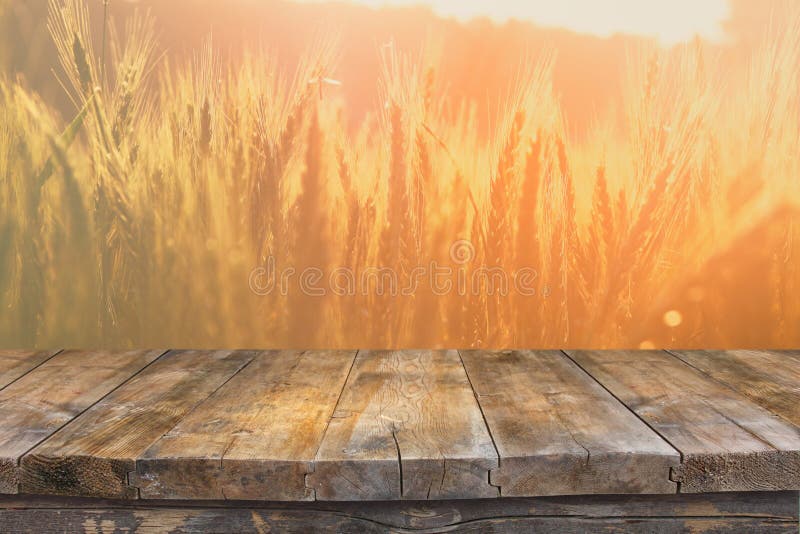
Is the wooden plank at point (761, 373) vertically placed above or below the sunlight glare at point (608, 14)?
below

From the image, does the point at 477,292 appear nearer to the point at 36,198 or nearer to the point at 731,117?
the point at 731,117

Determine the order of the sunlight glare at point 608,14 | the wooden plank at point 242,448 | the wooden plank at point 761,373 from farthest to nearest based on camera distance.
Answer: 1. the sunlight glare at point 608,14
2. the wooden plank at point 761,373
3. the wooden plank at point 242,448

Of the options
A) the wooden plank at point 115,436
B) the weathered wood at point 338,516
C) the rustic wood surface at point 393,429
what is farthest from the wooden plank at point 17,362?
the weathered wood at point 338,516

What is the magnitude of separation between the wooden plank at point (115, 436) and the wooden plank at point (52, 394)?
2 cm

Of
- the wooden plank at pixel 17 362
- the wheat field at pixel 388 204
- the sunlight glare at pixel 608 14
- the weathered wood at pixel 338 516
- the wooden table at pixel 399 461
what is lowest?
the weathered wood at pixel 338 516

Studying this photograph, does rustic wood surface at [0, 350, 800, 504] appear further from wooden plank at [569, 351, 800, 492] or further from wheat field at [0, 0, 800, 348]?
wheat field at [0, 0, 800, 348]

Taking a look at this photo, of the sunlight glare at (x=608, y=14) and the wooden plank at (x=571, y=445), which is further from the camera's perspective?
the sunlight glare at (x=608, y=14)

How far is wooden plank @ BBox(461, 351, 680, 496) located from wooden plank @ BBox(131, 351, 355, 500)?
0.31 meters

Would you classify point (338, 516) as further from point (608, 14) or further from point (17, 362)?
point (608, 14)

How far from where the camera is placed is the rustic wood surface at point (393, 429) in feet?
3.47

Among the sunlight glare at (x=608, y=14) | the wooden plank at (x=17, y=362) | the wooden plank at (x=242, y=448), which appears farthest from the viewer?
the sunlight glare at (x=608, y=14)

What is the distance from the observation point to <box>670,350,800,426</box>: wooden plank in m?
1.35

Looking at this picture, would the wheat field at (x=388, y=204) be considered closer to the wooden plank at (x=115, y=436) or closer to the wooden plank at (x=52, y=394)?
the wooden plank at (x=52, y=394)

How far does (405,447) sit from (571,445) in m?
0.27
